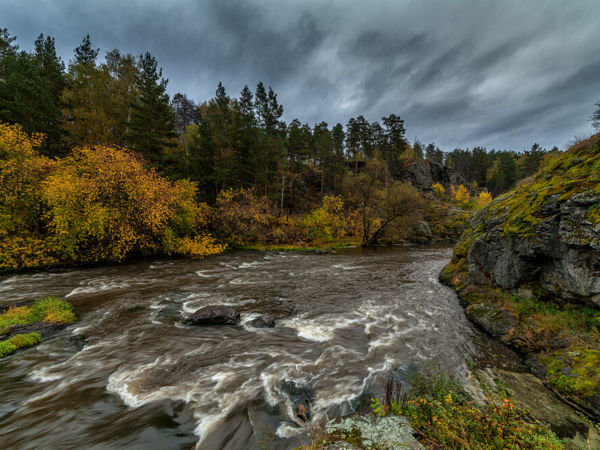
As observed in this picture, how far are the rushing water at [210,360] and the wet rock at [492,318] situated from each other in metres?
0.51

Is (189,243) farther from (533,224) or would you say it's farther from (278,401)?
(533,224)

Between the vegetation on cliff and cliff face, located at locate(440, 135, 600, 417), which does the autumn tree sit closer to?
the vegetation on cliff

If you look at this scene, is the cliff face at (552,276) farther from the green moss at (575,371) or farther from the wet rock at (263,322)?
the wet rock at (263,322)

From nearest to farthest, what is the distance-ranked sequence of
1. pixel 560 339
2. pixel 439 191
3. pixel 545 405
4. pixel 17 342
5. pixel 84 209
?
pixel 545 405 → pixel 560 339 → pixel 17 342 → pixel 84 209 → pixel 439 191

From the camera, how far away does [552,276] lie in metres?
8.05

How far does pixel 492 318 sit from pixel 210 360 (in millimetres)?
10437

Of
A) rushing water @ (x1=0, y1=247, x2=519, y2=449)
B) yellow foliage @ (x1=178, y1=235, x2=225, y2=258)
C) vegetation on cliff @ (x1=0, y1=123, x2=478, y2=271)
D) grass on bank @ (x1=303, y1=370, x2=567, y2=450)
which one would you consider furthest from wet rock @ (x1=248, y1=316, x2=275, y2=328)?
yellow foliage @ (x1=178, y1=235, x2=225, y2=258)

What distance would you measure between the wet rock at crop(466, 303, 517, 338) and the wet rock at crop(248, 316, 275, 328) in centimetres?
836

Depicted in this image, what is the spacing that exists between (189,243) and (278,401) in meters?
22.6

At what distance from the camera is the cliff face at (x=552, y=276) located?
19.5 feet

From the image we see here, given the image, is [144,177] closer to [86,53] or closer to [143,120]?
[143,120]

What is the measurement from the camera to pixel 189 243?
24656 millimetres

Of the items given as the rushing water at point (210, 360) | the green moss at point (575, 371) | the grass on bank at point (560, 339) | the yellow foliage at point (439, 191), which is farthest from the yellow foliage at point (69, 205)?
the yellow foliage at point (439, 191)

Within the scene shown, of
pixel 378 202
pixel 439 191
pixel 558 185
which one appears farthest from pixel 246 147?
pixel 439 191
